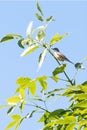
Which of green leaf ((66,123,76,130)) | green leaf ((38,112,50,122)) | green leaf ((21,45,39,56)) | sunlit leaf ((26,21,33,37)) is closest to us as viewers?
green leaf ((66,123,76,130))

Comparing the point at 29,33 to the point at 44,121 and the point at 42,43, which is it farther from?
the point at 44,121

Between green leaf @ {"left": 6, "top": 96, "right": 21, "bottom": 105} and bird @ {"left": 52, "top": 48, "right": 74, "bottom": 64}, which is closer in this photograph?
bird @ {"left": 52, "top": 48, "right": 74, "bottom": 64}

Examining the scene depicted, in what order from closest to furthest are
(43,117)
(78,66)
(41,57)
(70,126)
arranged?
1. (70,126)
2. (41,57)
3. (78,66)
4. (43,117)

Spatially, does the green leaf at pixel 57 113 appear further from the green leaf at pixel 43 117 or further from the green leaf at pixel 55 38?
the green leaf at pixel 55 38

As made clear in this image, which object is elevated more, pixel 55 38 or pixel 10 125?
pixel 55 38

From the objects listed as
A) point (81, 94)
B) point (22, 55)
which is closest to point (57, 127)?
point (81, 94)

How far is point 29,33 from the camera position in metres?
2.02

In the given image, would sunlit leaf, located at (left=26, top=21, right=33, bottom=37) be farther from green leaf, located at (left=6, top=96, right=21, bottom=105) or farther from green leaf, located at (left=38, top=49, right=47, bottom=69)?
green leaf, located at (left=6, top=96, right=21, bottom=105)

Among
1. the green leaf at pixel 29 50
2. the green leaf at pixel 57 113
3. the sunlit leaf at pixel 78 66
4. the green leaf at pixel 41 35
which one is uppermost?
the green leaf at pixel 41 35

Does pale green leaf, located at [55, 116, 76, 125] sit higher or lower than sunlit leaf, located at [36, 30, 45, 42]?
lower

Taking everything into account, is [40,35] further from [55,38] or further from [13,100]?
[13,100]

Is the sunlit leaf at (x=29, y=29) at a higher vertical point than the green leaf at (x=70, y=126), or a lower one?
higher

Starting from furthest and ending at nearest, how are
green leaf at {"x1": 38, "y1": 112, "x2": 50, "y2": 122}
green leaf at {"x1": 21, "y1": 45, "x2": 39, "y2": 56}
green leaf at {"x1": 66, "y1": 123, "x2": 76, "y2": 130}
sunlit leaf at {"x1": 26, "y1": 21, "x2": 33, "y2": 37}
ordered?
1. green leaf at {"x1": 38, "y1": 112, "x2": 50, "y2": 122}
2. sunlit leaf at {"x1": 26, "y1": 21, "x2": 33, "y2": 37}
3. green leaf at {"x1": 21, "y1": 45, "x2": 39, "y2": 56}
4. green leaf at {"x1": 66, "y1": 123, "x2": 76, "y2": 130}

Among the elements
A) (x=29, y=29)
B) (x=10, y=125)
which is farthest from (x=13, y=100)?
(x=29, y=29)
